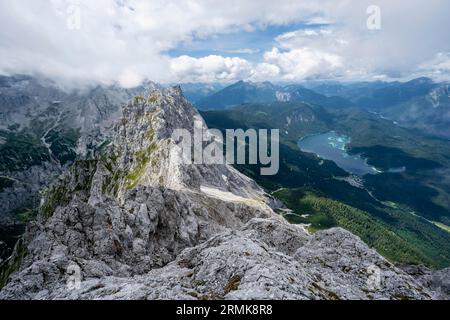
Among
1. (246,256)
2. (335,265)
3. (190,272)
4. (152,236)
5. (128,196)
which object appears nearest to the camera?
(246,256)

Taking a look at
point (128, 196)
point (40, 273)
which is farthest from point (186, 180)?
point (40, 273)

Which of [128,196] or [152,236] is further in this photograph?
[128,196]

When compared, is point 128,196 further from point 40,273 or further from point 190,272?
point 190,272

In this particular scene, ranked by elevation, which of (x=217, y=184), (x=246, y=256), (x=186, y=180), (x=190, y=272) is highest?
(x=246, y=256)
